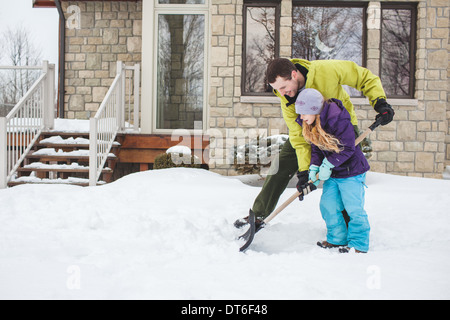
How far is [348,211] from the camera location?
262 cm

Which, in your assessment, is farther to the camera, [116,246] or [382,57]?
[382,57]

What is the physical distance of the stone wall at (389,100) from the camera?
598 centimetres

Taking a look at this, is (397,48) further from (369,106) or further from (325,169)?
(325,169)

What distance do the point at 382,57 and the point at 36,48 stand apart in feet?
46.6

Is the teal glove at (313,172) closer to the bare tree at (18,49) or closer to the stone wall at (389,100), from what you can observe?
the stone wall at (389,100)

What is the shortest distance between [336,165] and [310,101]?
1.57 ft

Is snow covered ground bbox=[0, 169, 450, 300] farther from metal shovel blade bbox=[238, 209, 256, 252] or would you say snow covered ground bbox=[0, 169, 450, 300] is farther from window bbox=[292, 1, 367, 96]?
window bbox=[292, 1, 367, 96]

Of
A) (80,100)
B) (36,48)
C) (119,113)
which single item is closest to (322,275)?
(119,113)

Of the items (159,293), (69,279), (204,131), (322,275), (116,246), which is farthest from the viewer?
(204,131)

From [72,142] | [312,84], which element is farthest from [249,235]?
[72,142]

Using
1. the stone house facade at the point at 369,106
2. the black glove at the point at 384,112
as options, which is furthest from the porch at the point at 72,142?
the black glove at the point at 384,112

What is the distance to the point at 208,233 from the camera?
296 cm

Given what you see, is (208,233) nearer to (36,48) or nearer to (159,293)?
(159,293)
